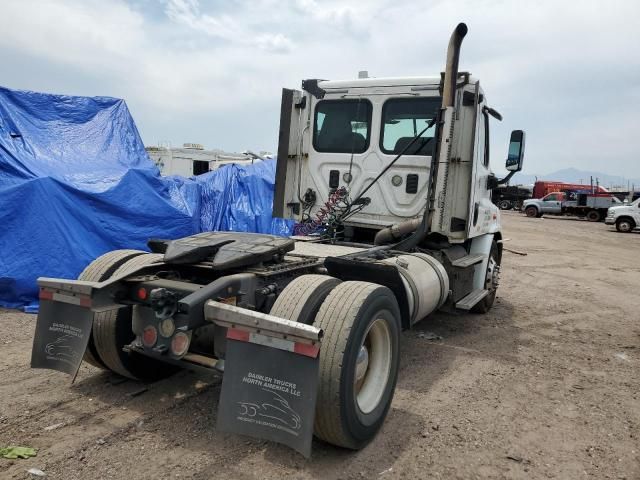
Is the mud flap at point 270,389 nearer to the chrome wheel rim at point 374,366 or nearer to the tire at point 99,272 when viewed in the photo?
the chrome wheel rim at point 374,366

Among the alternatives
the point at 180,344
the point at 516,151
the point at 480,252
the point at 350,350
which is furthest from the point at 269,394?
the point at 516,151

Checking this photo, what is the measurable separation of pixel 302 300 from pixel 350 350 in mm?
422

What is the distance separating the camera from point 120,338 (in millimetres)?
3680

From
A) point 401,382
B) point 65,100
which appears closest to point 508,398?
point 401,382

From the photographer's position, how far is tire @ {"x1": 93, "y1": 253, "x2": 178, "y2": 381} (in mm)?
3650

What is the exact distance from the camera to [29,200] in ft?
22.4

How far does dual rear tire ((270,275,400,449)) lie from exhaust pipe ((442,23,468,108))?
2798 millimetres

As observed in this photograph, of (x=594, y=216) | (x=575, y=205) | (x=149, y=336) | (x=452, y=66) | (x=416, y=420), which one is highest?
(x=452, y=66)

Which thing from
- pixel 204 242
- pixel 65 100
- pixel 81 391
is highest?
pixel 65 100

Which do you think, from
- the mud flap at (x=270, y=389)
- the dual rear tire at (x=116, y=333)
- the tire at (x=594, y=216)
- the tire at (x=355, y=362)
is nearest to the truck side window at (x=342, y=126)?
the dual rear tire at (x=116, y=333)

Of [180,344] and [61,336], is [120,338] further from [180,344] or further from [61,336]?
[180,344]

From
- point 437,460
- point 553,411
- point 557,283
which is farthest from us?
point 557,283

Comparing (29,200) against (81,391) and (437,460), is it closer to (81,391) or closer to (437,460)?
(81,391)

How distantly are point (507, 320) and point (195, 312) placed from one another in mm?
5367
